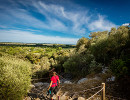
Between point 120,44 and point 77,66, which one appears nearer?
point 120,44

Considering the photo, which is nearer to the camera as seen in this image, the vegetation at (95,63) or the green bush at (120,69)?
the green bush at (120,69)

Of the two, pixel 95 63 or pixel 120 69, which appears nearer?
pixel 120 69

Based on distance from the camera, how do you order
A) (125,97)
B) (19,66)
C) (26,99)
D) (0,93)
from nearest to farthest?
(125,97) < (0,93) < (26,99) < (19,66)

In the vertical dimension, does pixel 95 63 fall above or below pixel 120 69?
below

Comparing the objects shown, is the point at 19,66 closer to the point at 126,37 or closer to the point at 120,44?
the point at 120,44

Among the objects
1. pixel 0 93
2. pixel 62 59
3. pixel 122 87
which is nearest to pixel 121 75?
pixel 122 87

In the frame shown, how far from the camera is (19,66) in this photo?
24.7ft

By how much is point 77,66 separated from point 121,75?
397 inches

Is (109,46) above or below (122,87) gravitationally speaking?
above

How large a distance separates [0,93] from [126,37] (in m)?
17.0

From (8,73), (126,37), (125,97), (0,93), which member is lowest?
(0,93)

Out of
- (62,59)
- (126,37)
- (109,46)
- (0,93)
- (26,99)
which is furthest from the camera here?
(62,59)

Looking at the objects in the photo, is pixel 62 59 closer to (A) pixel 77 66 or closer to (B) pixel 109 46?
(A) pixel 77 66

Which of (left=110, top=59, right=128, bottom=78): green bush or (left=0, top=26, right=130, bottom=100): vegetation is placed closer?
(left=110, top=59, right=128, bottom=78): green bush
